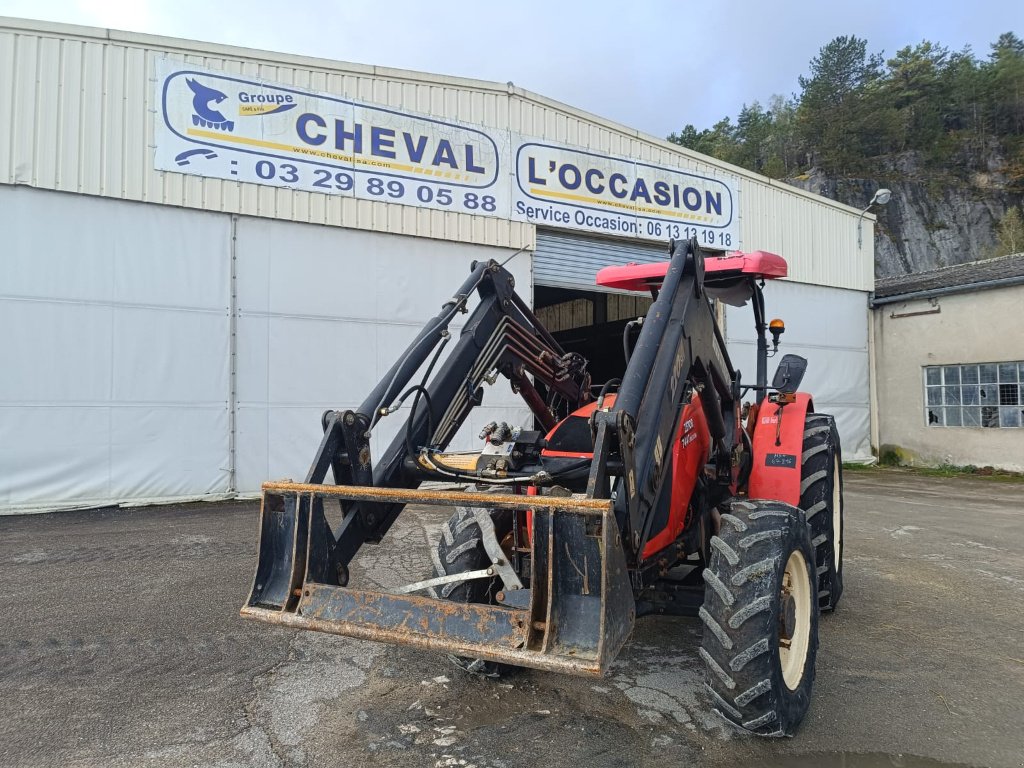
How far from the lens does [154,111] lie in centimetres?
1013

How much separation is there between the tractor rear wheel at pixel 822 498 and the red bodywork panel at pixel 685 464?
3.34 ft

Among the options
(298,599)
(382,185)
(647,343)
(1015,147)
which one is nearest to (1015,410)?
(382,185)

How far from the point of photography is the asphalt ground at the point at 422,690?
3178mm

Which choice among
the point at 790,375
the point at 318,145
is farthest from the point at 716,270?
the point at 318,145

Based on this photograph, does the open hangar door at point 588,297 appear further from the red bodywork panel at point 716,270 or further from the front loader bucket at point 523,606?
the front loader bucket at point 523,606

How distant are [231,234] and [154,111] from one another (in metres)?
1.95

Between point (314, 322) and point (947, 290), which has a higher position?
point (947, 290)

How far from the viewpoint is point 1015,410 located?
50.6ft

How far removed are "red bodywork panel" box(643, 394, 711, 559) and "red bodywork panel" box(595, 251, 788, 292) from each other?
3.43ft

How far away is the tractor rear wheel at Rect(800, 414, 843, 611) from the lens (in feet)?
15.9

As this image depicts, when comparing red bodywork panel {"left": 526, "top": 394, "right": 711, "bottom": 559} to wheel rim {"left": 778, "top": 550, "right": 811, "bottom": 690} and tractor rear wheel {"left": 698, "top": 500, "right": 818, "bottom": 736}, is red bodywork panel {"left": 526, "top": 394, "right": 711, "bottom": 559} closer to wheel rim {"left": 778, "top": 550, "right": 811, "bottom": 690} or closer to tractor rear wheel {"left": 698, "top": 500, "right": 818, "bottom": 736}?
tractor rear wheel {"left": 698, "top": 500, "right": 818, "bottom": 736}

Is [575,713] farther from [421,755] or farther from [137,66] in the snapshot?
[137,66]

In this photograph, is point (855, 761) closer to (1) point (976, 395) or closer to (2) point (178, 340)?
(2) point (178, 340)

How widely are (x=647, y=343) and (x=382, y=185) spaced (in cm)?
923
